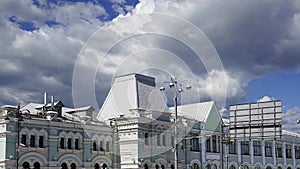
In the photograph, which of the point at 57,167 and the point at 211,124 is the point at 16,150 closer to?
the point at 57,167

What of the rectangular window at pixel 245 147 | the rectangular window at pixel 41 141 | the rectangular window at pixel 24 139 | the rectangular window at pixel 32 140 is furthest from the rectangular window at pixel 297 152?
the rectangular window at pixel 24 139

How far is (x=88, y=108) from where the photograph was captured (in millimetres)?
59656

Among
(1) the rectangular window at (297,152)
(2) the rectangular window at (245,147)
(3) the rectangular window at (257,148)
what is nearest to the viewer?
(2) the rectangular window at (245,147)

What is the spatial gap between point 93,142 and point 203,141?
1888cm

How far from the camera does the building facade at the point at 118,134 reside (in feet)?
166

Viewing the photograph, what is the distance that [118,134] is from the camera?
61062mm

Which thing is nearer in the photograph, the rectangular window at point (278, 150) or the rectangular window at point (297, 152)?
the rectangular window at point (278, 150)

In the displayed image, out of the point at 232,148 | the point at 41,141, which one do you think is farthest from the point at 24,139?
the point at 232,148

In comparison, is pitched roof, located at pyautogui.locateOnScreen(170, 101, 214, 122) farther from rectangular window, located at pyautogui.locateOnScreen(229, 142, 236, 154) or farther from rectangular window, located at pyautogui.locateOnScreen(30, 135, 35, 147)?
rectangular window, located at pyautogui.locateOnScreen(30, 135, 35, 147)

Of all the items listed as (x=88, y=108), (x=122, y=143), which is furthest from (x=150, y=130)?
(x=88, y=108)

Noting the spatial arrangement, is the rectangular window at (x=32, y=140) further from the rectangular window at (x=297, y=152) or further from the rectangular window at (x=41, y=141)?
the rectangular window at (x=297, y=152)

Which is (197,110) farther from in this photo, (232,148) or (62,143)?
(62,143)

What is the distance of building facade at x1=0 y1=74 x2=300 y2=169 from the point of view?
166 feet

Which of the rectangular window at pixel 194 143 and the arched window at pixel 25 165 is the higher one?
the rectangular window at pixel 194 143
